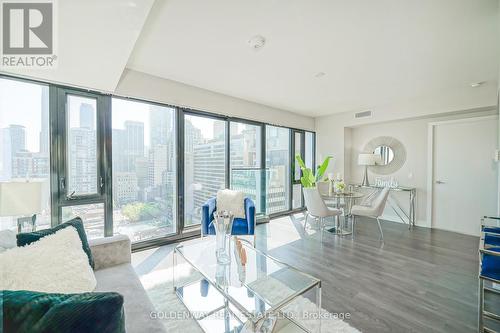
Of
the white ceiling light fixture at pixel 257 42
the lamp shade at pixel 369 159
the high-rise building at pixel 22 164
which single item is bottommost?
the high-rise building at pixel 22 164

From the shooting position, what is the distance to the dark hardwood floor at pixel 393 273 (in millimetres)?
1727

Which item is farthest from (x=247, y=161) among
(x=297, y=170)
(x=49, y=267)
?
(x=49, y=267)

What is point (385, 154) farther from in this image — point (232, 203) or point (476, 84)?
point (232, 203)

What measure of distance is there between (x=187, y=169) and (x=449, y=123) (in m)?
4.83

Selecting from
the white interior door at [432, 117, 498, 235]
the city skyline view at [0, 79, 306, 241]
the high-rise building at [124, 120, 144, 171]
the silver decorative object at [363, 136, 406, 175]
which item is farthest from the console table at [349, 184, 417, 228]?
the high-rise building at [124, 120, 144, 171]

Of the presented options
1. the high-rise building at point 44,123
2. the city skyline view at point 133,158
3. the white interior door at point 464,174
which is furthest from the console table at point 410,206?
the high-rise building at point 44,123

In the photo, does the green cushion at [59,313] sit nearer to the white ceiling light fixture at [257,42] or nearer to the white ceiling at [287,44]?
the white ceiling at [287,44]

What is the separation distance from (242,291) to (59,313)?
3.65ft

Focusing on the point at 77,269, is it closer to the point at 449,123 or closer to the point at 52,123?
the point at 52,123

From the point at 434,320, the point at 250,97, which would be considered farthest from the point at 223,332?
the point at 250,97

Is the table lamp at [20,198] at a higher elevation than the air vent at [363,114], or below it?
below

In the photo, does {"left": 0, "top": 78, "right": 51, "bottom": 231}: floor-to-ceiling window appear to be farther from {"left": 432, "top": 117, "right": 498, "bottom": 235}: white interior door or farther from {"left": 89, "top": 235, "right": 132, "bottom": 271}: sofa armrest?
{"left": 432, "top": 117, "right": 498, "bottom": 235}: white interior door

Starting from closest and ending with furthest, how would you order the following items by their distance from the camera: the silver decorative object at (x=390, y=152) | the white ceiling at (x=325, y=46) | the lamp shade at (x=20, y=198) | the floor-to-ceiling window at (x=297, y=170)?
the lamp shade at (x=20, y=198) → the white ceiling at (x=325, y=46) → the silver decorative object at (x=390, y=152) → the floor-to-ceiling window at (x=297, y=170)

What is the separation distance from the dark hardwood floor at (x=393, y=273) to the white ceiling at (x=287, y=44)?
8.04 feet
